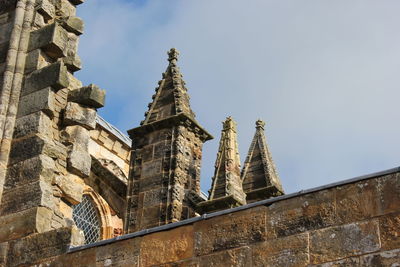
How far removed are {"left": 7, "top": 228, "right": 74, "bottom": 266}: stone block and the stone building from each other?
12mm

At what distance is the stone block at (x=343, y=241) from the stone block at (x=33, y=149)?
3.57 metres

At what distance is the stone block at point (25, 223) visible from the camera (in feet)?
31.4

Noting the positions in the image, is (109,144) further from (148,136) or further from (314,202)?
(314,202)

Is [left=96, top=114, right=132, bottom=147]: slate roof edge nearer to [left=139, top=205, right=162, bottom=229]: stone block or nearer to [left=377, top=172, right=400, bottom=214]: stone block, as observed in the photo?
[left=139, top=205, right=162, bottom=229]: stone block

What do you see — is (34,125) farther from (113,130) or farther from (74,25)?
(113,130)

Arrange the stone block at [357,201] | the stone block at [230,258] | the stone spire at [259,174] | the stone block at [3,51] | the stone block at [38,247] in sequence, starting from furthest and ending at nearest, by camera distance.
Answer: the stone spire at [259,174] < the stone block at [3,51] < the stone block at [38,247] < the stone block at [230,258] < the stone block at [357,201]

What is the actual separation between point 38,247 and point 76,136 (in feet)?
5.71

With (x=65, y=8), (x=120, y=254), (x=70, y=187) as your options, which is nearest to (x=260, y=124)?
(x=65, y=8)

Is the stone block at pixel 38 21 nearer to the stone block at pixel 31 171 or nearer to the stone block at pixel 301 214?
the stone block at pixel 31 171

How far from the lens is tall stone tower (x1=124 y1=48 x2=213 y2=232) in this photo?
14328mm

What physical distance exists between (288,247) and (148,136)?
8.03 metres

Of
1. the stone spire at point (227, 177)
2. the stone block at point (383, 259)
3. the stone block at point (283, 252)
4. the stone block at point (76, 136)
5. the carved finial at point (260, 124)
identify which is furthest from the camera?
the carved finial at point (260, 124)

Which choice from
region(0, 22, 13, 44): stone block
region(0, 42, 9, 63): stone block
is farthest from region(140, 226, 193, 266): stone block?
region(0, 22, 13, 44): stone block

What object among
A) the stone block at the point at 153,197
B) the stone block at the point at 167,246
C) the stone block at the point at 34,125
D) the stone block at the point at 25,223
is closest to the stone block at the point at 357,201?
the stone block at the point at 167,246
